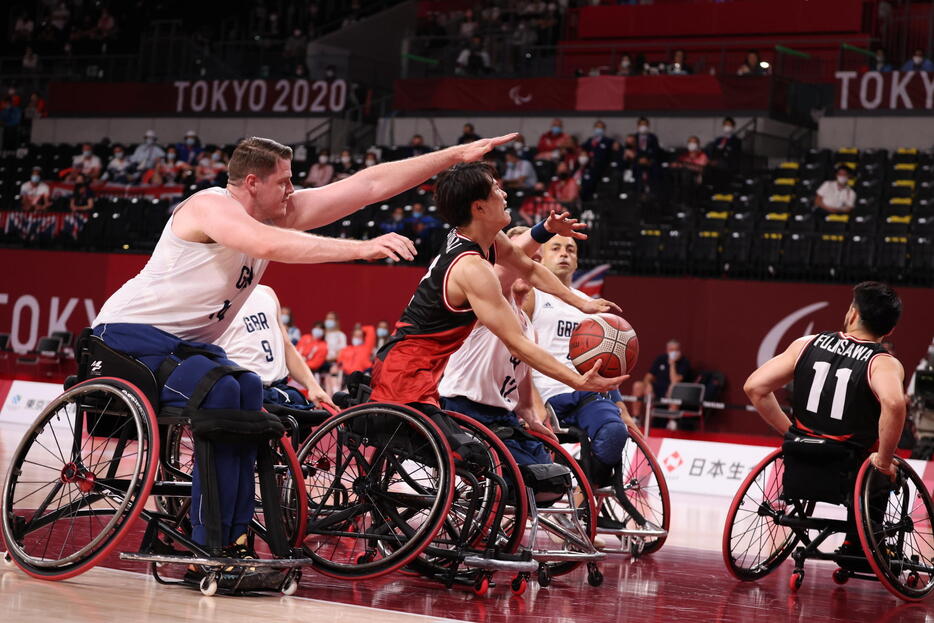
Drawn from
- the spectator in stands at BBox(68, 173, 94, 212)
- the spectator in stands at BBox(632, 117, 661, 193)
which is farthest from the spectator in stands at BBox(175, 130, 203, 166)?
the spectator in stands at BBox(632, 117, 661, 193)

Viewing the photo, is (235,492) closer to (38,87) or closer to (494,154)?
(494,154)

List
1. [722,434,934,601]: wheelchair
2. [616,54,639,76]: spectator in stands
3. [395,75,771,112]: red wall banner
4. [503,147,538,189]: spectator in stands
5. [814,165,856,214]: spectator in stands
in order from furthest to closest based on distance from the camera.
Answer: [616,54,639,76]: spectator in stands < [395,75,771,112]: red wall banner < [503,147,538,189]: spectator in stands < [814,165,856,214]: spectator in stands < [722,434,934,601]: wheelchair

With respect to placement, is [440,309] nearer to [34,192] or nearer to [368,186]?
[368,186]

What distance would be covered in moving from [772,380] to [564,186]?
41.0 feet

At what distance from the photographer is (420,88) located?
75.3 feet

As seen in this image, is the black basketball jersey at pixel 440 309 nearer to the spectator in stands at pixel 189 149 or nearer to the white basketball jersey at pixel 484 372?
the white basketball jersey at pixel 484 372

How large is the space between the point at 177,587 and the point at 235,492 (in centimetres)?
48

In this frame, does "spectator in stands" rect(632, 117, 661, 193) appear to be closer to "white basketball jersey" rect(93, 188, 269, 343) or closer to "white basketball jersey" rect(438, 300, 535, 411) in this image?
"white basketball jersey" rect(438, 300, 535, 411)

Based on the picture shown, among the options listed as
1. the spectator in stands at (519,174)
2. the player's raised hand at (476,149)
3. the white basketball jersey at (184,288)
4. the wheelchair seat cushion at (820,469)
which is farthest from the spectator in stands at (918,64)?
the white basketball jersey at (184,288)

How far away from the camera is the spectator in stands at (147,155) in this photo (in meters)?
22.6

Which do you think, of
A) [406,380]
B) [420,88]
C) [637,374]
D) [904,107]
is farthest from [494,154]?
[406,380]

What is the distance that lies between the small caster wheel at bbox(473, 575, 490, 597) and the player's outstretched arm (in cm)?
165

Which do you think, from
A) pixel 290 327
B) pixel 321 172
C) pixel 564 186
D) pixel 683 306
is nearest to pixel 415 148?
pixel 321 172

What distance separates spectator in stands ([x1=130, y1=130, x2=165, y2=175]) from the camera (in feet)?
74.1
